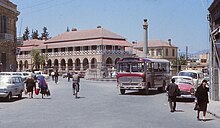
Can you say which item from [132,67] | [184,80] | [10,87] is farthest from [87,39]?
[10,87]

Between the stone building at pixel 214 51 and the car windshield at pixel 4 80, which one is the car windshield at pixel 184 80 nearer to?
the stone building at pixel 214 51

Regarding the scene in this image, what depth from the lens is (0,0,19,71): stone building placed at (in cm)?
5653

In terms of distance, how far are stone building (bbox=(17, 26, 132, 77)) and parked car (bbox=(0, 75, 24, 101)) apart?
188ft

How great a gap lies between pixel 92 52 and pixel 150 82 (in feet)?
193

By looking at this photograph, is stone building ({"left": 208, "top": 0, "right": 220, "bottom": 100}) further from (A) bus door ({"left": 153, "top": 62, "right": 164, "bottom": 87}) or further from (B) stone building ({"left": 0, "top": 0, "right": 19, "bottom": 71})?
(B) stone building ({"left": 0, "top": 0, "right": 19, "bottom": 71})

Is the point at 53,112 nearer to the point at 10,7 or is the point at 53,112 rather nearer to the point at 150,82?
the point at 150,82

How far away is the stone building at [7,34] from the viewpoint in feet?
185

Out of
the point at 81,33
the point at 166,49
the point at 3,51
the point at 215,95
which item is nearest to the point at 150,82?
the point at 215,95

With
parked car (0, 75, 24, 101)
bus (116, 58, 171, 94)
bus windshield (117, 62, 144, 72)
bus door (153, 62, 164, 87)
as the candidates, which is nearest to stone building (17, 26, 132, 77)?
bus door (153, 62, 164, 87)

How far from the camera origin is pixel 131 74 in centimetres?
3002

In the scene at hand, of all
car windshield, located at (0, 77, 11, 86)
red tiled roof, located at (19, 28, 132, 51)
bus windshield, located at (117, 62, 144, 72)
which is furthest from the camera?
red tiled roof, located at (19, 28, 132, 51)

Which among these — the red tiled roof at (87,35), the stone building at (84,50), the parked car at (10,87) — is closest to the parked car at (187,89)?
the parked car at (10,87)

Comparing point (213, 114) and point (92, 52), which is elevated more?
point (92, 52)

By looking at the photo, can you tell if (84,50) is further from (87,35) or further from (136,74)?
(136,74)
